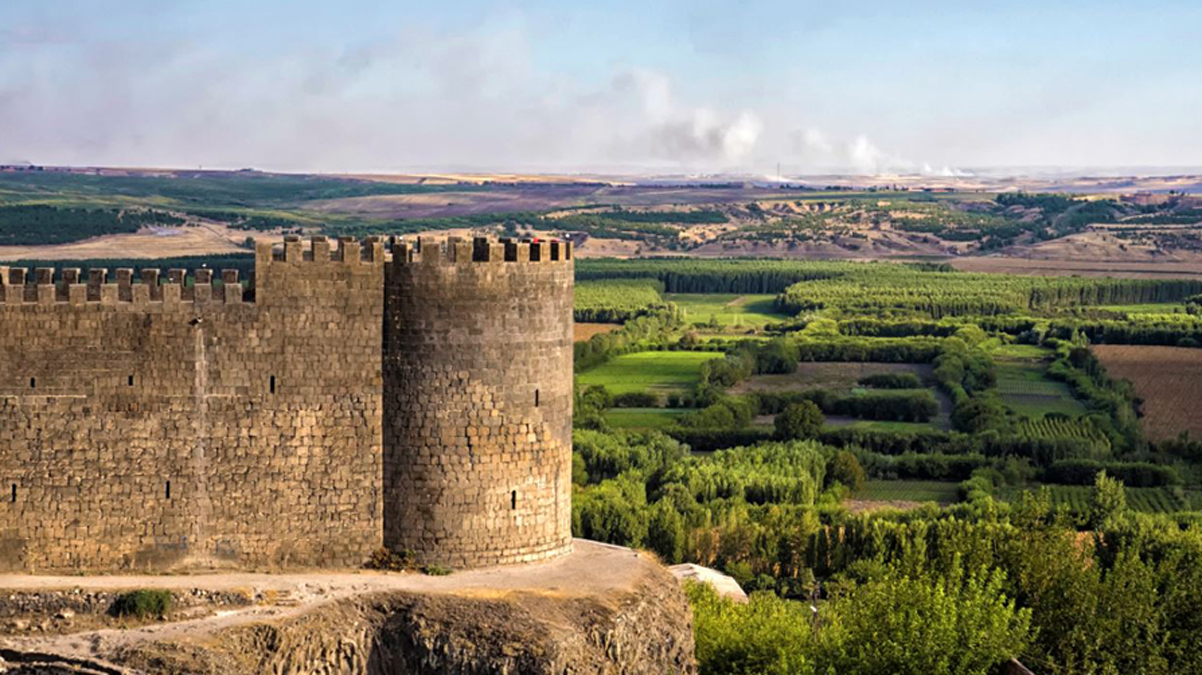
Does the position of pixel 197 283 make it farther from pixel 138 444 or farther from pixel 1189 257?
pixel 1189 257

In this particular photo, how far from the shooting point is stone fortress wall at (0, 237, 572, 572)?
26.0m

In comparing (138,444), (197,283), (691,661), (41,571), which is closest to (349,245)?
(197,283)

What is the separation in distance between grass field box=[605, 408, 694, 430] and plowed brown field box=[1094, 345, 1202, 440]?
75.7 feet

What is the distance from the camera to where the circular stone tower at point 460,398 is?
26859 mm

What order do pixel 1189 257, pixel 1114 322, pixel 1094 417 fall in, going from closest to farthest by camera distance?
1. pixel 1094 417
2. pixel 1114 322
3. pixel 1189 257

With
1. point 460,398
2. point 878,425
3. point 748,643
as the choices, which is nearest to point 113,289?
point 460,398

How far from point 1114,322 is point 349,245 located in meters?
107

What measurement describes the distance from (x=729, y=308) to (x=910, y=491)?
79989mm

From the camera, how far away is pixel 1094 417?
284 feet

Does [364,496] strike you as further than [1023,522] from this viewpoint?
No

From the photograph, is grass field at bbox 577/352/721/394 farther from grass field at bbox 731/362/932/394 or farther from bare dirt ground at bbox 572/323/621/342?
bare dirt ground at bbox 572/323/621/342

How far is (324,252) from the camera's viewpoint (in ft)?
87.8

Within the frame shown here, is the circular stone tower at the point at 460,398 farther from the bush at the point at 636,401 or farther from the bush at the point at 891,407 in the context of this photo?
the bush at the point at 891,407

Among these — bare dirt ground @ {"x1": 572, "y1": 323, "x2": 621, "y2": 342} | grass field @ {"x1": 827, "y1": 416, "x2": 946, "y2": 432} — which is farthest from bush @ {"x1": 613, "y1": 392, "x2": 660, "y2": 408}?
bare dirt ground @ {"x1": 572, "y1": 323, "x2": 621, "y2": 342}
